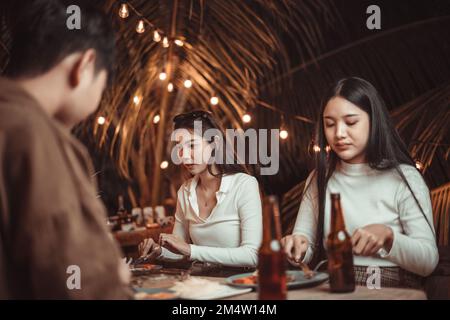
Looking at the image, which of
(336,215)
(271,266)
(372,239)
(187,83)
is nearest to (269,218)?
(271,266)

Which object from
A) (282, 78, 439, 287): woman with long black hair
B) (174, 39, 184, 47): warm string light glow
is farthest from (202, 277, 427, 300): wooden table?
(174, 39, 184, 47): warm string light glow

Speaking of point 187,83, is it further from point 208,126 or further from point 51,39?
point 51,39

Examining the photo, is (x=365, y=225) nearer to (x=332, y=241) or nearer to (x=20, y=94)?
(x=332, y=241)

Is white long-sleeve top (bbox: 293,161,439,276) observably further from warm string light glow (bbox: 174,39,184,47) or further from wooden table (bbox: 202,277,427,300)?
warm string light glow (bbox: 174,39,184,47)

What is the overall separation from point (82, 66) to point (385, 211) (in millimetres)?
945

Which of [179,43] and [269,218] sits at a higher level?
[179,43]

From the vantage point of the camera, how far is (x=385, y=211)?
1.65 m

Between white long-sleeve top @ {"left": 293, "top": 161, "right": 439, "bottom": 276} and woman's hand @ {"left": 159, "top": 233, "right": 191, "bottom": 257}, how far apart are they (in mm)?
352

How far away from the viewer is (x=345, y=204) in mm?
1701

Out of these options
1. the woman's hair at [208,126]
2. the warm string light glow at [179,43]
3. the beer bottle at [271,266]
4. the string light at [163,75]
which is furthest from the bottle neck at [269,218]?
the string light at [163,75]

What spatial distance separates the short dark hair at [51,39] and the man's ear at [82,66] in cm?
1

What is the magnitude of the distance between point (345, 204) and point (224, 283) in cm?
48
